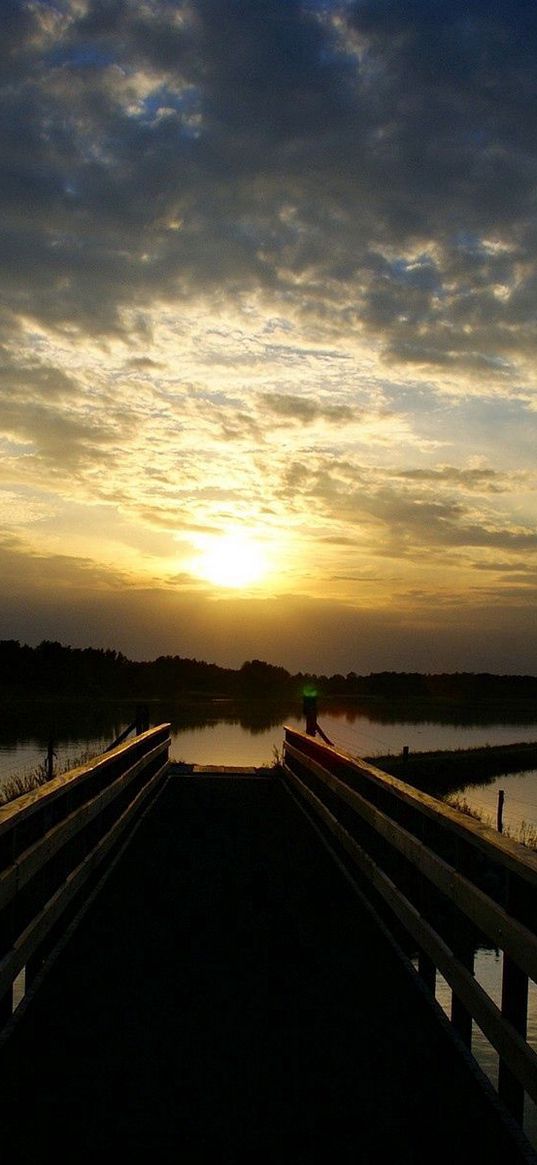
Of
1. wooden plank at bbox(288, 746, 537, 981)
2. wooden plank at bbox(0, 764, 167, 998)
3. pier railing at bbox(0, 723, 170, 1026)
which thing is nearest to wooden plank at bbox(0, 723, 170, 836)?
pier railing at bbox(0, 723, 170, 1026)

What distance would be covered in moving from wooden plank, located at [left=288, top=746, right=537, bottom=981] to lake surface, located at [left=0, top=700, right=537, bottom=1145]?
176cm

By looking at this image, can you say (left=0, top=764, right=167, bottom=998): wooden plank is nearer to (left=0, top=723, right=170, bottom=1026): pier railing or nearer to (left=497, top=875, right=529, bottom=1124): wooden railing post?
(left=0, top=723, right=170, bottom=1026): pier railing

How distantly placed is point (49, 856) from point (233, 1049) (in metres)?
1.69

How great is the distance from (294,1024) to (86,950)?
6.47 ft

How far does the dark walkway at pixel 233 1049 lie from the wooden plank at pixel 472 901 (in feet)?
2.27

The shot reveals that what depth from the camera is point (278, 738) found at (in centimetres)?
6650

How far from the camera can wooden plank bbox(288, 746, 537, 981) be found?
4012 millimetres

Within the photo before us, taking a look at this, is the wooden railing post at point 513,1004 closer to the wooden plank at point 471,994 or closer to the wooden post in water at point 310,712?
the wooden plank at point 471,994

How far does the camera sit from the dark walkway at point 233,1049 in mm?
4145

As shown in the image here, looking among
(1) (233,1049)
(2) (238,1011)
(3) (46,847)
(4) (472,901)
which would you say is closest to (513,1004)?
(4) (472,901)

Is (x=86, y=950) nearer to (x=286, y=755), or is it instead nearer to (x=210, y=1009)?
(x=210, y=1009)

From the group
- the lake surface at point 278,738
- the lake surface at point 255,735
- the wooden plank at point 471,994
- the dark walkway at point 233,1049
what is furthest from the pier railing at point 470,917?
the lake surface at point 255,735

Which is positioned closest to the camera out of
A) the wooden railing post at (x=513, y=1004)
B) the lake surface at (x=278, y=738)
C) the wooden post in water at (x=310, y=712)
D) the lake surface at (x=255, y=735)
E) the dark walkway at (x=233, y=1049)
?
the dark walkway at (x=233, y=1049)

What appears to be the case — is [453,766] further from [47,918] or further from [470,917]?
[470,917]
